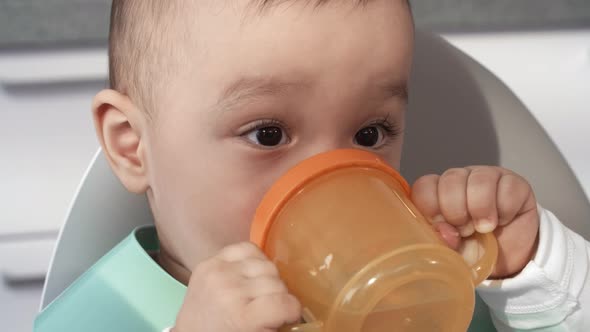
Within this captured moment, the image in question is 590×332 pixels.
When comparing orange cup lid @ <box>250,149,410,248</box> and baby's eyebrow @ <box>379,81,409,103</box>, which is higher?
baby's eyebrow @ <box>379,81,409,103</box>

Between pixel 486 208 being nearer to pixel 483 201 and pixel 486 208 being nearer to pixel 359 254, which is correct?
pixel 483 201

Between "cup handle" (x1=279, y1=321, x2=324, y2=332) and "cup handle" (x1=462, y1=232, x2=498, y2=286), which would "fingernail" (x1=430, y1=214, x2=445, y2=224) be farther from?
"cup handle" (x1=279, y1=321, x2=324, y2=332)

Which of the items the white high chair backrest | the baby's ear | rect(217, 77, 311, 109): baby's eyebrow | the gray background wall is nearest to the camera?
rect(217, 77, 311, 109): baby's eyebrow

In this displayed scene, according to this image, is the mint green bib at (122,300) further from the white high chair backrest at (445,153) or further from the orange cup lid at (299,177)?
the orange cup lid at (299,177)

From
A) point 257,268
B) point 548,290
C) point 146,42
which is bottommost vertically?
point 548,290

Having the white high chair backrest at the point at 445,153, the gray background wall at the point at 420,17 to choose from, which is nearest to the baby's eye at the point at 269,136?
the white high chair backrest at the point at 445,153

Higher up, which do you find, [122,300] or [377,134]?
[377,134]

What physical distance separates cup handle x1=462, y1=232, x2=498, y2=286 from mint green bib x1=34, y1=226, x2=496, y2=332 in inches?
5.9

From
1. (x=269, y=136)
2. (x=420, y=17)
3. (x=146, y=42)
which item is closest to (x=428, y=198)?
(x=269, y=136)

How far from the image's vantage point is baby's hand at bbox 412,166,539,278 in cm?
62

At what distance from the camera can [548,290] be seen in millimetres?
661

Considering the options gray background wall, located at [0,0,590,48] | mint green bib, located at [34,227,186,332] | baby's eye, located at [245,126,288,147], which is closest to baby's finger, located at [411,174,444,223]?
baby's eye, located at [245,126,288,147]

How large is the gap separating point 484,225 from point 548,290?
97 millimetres

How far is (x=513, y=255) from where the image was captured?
2.16 feet
